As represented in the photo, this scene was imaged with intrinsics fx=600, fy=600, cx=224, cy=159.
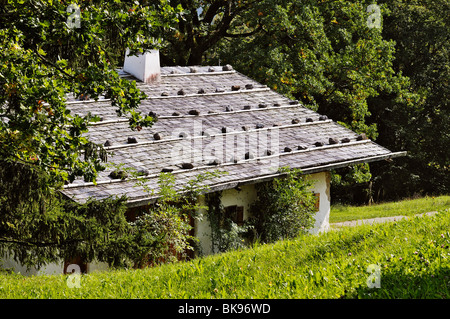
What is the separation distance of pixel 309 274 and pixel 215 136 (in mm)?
7858

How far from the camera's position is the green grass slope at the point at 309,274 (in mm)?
6387

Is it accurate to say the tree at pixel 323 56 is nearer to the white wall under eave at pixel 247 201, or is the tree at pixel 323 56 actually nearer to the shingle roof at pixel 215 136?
the shingle roof at pixel 215 136

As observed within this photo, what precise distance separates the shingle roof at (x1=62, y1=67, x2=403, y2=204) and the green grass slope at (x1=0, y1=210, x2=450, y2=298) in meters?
2.72

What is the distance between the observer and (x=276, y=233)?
14383mm

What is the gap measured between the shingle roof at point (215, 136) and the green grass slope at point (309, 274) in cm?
272

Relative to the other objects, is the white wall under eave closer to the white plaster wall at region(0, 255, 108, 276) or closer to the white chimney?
the white plaster wall at region(0, 255, 108, 276)

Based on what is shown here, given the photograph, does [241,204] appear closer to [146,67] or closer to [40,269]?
[146,67]

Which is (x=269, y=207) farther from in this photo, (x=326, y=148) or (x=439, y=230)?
(x=439, y=230)

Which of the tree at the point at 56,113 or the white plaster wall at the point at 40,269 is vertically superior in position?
the tree at the point at 56,113

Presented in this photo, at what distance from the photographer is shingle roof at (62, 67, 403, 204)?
41.9 ft

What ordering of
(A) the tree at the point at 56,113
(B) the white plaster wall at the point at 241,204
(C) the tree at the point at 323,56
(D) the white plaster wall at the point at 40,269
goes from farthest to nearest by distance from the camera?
(C) the tree at the point at 323,56
(B) the white plaster wall at the point at 241,204
(D) the white plaster wall at the point at 40,269
(A) the tree at the point at 56,113

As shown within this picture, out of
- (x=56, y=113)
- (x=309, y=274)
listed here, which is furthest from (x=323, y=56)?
(x=309, y=274)

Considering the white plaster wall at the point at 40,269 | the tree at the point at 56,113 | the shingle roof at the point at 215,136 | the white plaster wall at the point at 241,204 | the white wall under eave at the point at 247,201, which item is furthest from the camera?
the white wall under eave at the point at 247,201

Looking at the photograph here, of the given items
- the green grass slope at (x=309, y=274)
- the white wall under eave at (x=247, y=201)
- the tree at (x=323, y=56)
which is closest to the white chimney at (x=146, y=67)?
the white wall under eave at (x=247, y=201)
